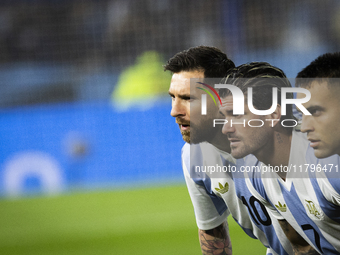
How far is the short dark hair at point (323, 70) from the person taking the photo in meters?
0.94

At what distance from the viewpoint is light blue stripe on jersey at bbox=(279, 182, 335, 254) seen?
1171 millimetres

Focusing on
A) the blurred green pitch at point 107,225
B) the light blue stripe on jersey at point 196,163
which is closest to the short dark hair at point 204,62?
the light blue stripe on jersey at point 196,163

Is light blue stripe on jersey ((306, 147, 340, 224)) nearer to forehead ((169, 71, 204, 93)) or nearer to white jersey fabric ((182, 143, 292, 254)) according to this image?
white jersey fabric ((182, 143, 292, 254))

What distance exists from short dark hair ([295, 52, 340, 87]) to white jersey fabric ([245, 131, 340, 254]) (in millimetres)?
195

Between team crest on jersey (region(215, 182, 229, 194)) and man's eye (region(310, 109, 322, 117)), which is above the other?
man's eye (region(310, 109, 322, 117))

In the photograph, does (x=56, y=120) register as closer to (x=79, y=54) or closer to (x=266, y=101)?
(x=79, y=54)

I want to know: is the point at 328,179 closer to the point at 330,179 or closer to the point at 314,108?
the point at 330,179

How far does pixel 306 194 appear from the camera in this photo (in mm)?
1127

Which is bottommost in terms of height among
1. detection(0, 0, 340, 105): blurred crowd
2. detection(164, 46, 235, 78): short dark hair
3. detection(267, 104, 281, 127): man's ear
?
detection(267, 104, 281, 127): man's ear

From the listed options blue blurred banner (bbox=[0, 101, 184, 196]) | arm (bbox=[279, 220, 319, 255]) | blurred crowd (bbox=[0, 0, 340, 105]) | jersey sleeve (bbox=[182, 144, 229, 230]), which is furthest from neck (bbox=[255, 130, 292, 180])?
blurred crowd (bbox=[0, 0, 340, 105])

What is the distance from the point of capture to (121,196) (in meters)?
4.07

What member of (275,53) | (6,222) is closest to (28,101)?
(6,222)

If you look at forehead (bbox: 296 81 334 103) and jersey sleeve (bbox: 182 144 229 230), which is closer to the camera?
forehead (bbox: 296 81 334 103)

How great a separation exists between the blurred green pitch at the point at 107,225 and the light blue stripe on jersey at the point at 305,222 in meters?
1.49
